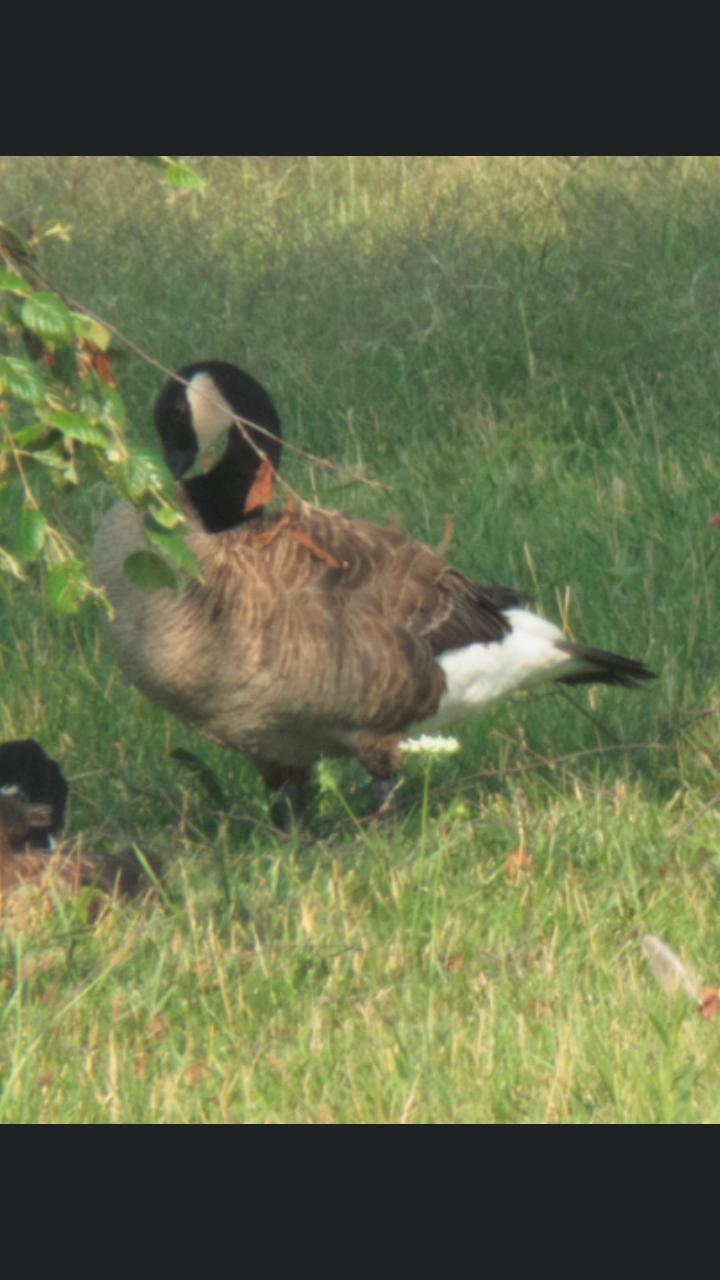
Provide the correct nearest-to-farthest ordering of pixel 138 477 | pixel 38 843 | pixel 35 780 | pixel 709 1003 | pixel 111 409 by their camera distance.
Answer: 1. pixel 138 477
2. pixel 111 409
3. pixel 709 1003
4. pixel 38 843
5. pixel 35 780

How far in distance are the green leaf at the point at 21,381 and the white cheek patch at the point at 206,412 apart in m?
2.80

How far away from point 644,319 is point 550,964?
248 inches

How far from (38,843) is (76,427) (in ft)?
8.37

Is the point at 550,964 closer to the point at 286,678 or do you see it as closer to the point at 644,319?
the point at 286,678

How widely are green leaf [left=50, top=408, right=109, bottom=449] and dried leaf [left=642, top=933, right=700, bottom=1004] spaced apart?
1865 millimetres

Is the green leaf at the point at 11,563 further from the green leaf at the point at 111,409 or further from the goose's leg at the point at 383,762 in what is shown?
the goose's leg at the point at 383,762

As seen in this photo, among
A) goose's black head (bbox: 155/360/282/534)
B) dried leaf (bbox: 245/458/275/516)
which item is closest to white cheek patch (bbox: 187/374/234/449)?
goose's black head (bbox: 155/360/282/534)

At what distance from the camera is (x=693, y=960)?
4.96 meters

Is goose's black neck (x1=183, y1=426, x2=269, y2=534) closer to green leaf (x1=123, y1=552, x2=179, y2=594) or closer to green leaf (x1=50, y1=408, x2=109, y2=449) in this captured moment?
green leaf (x1=123, y1=552, x2=179, y2=594)

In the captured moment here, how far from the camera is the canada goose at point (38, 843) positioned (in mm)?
5625

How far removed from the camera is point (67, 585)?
380 cm

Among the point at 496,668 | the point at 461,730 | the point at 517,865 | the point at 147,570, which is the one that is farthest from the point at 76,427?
the point at 461,730

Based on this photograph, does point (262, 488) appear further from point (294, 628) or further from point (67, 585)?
point (67, 585)

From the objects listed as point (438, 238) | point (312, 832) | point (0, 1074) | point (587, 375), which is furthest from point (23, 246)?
point (438, 238)
